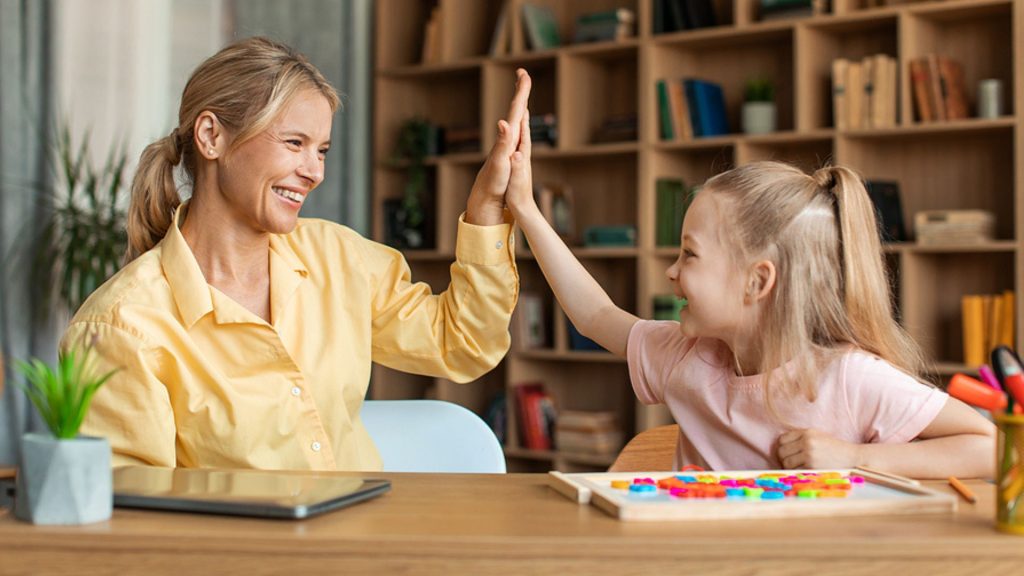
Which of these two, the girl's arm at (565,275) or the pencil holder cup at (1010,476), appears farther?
the girl's arm at (565,275)

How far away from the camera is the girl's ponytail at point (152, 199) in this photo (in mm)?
1789

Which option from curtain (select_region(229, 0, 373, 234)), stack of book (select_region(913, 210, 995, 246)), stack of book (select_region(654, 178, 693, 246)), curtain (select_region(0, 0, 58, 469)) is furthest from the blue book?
curtain (select_region(0, 0, 58, 469))

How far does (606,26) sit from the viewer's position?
4.39m

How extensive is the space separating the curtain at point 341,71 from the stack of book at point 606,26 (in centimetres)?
108

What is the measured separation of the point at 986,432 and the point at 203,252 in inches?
46.7

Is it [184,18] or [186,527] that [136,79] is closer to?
[184,18]

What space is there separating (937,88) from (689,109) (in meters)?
0.92

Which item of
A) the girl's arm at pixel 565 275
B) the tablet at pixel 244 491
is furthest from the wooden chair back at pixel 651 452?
the tablet at pixel 244 491

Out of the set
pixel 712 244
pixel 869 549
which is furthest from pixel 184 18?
pixel 869 549

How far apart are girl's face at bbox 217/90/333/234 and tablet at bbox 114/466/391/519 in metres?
0.60

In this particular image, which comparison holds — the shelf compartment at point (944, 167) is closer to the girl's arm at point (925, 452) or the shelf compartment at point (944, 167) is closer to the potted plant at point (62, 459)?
the girl's arm at point (925, 452)

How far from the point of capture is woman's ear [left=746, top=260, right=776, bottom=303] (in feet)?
4.82

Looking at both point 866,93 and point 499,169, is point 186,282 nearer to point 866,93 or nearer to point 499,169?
point 499,169

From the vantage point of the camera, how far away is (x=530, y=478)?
1258mm
